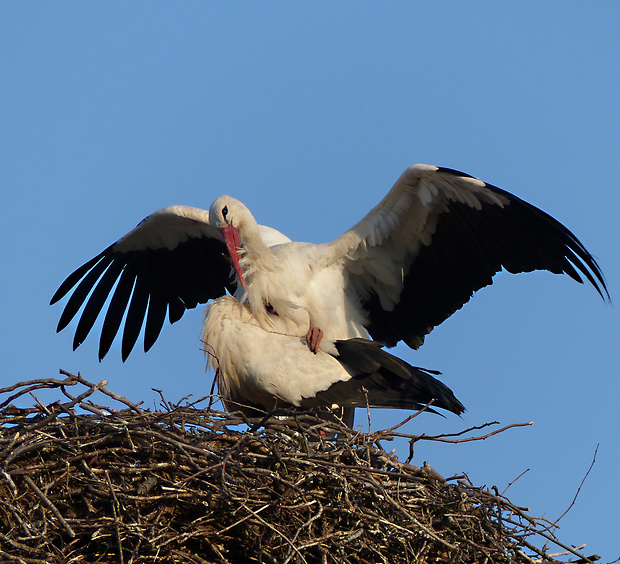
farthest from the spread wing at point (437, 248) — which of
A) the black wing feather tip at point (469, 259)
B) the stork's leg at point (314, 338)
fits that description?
the stork's leg at point (314, 338)

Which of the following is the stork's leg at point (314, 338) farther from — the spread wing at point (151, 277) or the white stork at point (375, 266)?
the spread wing at point (151, 277)

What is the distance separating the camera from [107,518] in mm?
4211

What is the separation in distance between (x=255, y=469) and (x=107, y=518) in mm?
679

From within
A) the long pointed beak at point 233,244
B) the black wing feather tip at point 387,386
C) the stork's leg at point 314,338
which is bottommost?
the black wing feather tip at point 387,386

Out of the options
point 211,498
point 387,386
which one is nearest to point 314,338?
point 387,386

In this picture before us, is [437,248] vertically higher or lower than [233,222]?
higher

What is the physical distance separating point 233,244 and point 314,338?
83 cm

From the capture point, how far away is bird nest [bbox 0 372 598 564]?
4.25m

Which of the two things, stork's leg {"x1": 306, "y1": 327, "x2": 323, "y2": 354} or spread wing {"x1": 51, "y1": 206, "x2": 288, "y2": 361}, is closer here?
stork's leg {"x1": 306, "y1": 327, "x2": 323, "y2": 354}

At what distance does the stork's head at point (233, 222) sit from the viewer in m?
6.35

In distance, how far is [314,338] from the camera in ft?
20.3

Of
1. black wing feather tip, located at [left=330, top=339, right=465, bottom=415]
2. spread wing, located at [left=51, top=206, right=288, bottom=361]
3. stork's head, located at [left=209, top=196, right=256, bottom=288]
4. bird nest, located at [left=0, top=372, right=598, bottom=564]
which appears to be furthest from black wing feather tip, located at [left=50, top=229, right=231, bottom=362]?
bird nest, located at [left=0, top=372, right=598, bottom=564]

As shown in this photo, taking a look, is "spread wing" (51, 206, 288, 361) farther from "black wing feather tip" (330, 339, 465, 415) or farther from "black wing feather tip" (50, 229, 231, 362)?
"black wing feather tip" (330, 339, 465, 415)

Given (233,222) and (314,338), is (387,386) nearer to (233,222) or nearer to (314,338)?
(314,338)
